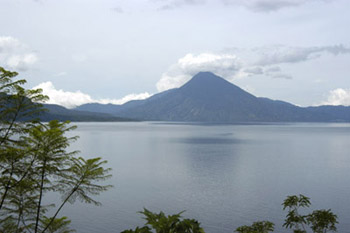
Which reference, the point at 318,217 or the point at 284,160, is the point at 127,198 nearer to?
the point at 318,217

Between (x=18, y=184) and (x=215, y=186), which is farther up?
(x=18, y=184)

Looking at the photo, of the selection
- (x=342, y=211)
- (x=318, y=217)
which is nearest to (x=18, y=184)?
(x=318, y=217)

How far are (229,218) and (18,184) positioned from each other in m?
30.7

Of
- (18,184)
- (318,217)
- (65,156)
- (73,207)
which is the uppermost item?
(65,156)

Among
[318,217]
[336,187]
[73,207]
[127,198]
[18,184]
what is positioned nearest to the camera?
[18,184]

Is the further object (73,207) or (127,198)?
(127,198)

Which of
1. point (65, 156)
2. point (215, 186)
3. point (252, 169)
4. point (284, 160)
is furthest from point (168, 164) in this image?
point (65, 156)

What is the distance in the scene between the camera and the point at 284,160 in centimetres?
9925

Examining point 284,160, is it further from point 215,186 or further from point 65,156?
point 65,156

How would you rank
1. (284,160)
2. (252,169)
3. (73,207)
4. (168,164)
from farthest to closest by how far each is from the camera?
(284,160) < (168,164) < (252,169) < (73,207)

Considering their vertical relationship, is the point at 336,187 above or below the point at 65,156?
below

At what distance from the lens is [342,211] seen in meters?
45.0

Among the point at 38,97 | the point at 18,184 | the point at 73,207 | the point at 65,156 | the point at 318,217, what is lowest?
the point at 73,207

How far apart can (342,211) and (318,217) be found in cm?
2866
